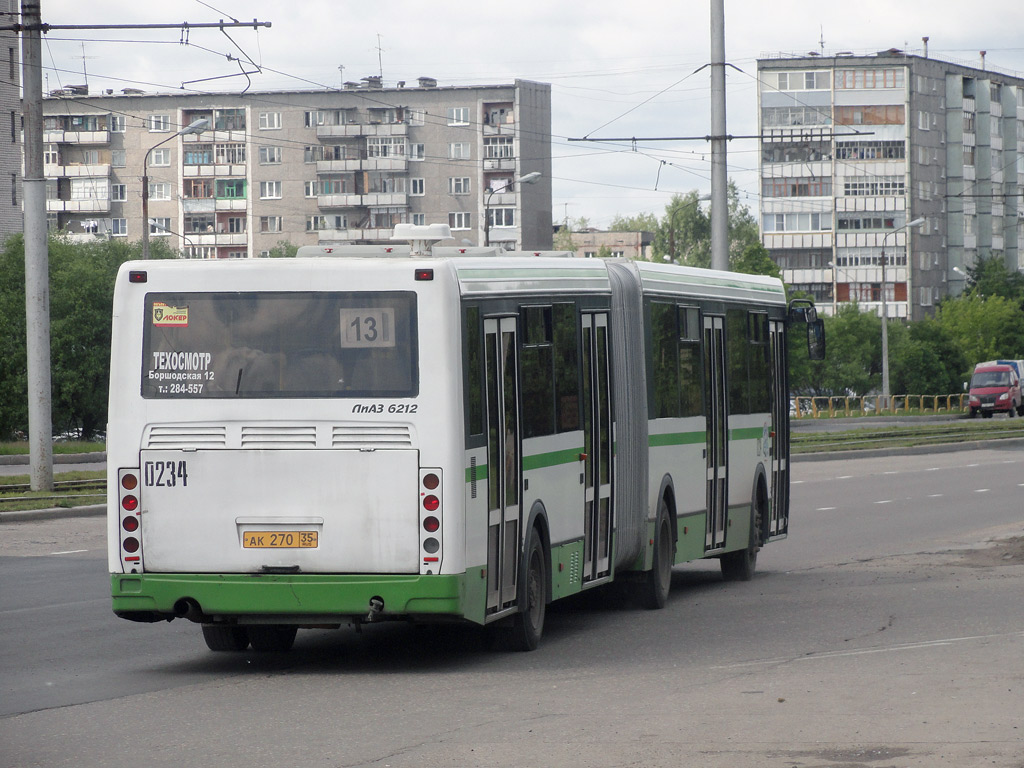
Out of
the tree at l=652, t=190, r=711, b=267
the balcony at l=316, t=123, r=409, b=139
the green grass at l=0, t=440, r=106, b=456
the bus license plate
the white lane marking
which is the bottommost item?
the green grass at l=0, t=440, r=106, b=456

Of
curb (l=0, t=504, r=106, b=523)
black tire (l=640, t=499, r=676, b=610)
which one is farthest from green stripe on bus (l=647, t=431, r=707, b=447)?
curb (l=0, t=504, r=106, b=523)

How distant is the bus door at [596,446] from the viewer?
1207cm

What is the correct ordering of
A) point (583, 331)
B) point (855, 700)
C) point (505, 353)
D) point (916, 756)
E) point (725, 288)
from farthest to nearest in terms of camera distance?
point (725, 288), point (583, 331), point (505, 353), point (855, 700), point (916, 756)

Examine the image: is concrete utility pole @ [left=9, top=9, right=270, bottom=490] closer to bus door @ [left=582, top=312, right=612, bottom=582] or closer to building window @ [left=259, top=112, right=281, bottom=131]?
bus door @ [left=582, top=312, right=612, bottom=582]

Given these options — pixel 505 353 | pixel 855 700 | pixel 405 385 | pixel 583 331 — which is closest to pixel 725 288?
pixel 583 331

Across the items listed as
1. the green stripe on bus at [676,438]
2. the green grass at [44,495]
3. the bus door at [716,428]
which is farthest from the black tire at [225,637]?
the green grass at [44,495]

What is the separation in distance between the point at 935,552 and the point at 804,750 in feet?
37.4

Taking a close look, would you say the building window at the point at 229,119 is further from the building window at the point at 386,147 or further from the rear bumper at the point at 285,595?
the rear bumper at the point at 285,595

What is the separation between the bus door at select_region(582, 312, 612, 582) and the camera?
39.6 ft

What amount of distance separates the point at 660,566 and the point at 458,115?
346 feet

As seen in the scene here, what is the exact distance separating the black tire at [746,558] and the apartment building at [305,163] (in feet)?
326

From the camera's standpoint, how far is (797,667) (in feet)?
33.1

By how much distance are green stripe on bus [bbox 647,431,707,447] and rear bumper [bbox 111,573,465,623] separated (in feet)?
12.7

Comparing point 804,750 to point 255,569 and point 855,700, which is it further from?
point 255,569
